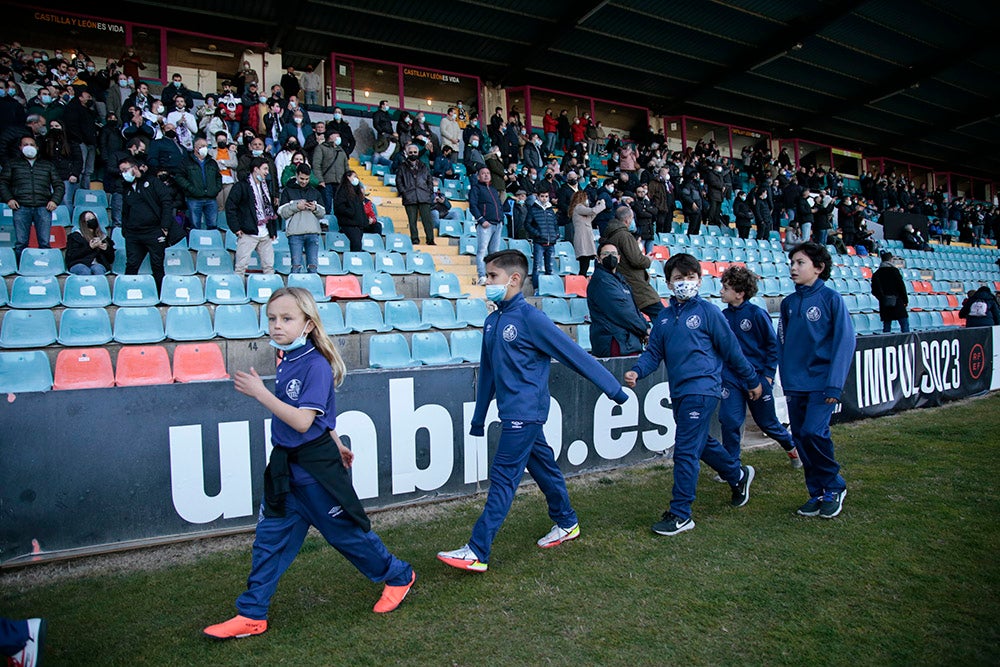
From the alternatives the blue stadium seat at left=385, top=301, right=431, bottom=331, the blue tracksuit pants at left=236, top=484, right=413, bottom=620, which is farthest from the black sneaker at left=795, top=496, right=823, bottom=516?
the blue stadium seat at left=385, top=301, right=431, bottom=331

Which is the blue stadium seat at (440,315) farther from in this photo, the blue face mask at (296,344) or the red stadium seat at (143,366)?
the blue face mask at (296,344)

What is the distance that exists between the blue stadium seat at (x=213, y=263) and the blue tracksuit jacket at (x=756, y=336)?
6.79 meters

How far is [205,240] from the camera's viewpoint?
31.8 ft

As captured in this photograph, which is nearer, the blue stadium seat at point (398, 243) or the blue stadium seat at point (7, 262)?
the blue stadium seat at point (7, 262)

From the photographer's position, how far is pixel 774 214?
1944 cm

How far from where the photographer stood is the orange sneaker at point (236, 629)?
3002mm

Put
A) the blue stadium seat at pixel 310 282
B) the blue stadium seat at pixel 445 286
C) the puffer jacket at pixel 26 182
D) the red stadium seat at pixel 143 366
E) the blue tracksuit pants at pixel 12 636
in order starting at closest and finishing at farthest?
the blue tracksuit pants at pixel 12 636 < the red stadium seat at pixel 143 366 < the puffer jacket at pixel 26 182 < the blue stadium seat at pixel 310 282 < the blue stadium seat at pixel 445 286

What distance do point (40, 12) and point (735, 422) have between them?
19.7m

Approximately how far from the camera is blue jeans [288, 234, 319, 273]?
9.09 meters

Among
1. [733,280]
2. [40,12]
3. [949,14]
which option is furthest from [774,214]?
[40,12]

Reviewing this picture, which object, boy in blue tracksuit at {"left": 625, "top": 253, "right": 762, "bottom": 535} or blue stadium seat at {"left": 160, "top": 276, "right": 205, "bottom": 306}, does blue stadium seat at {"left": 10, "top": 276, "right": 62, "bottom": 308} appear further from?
boy in blue tracksuit at {"left": 625, "top": 253, "right": 762, "bottom": 535}

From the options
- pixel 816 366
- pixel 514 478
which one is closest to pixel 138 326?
pixel 514 478

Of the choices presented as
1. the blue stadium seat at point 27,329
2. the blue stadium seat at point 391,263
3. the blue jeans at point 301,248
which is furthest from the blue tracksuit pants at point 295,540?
the blue stadium seat at point 391,263

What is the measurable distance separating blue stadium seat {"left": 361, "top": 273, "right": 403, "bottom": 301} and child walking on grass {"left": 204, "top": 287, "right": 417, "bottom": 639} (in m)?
5.96
